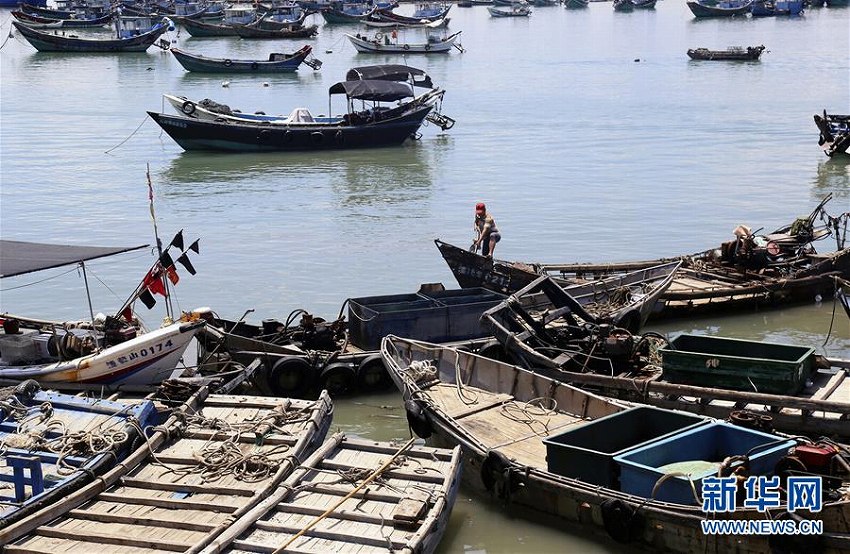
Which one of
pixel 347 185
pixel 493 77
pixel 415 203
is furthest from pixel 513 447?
pixel 493 77

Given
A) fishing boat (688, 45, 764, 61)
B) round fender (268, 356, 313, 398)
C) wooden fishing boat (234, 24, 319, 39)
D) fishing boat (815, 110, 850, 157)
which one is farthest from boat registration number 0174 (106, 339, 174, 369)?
wooden fishing boat (234, 24, 319, 39)

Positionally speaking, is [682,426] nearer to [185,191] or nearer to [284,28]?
[185,191]

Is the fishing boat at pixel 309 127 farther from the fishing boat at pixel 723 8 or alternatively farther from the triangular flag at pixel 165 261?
A: the fishing boat at pixel 723 8

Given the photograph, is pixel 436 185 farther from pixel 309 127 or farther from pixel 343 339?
pixel 343 339

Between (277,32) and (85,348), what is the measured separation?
77.8m

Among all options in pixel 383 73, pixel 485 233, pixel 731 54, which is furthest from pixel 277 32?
pixel 485 233

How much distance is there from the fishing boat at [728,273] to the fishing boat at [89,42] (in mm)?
66256

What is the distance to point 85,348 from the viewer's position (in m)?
15.6

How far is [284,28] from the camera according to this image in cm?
9144

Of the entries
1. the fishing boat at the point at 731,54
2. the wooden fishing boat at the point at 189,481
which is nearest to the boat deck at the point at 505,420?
the wooden fishing boat at the point at 189,481

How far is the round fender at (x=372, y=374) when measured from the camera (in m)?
16.7

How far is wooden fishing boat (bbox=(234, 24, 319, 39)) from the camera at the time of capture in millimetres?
89950

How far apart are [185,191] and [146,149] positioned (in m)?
8.54

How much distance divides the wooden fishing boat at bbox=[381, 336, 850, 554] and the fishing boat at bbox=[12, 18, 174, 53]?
7090cm
